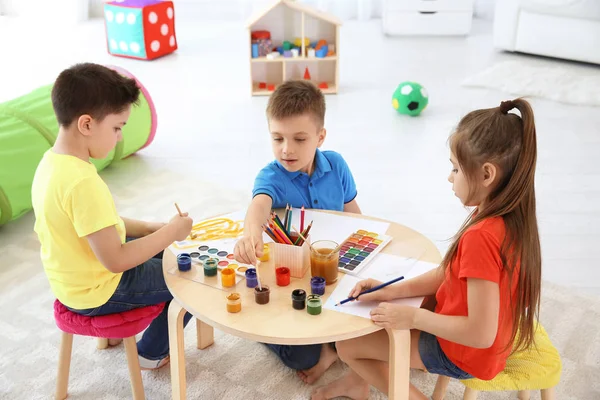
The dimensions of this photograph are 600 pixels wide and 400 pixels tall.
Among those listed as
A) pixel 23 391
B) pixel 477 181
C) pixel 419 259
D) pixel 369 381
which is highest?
pixel 477 181

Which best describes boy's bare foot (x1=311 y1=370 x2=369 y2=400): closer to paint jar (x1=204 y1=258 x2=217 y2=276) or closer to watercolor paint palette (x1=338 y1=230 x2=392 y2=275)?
watercolor paint palette (x1=338 y1=230 x2=392 y2=275)

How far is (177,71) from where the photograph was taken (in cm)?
456

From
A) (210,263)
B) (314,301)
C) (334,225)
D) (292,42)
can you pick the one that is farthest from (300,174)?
(292,42)

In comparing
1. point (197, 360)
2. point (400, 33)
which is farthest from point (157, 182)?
point (400, 33)

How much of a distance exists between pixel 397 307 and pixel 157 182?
1.89 m

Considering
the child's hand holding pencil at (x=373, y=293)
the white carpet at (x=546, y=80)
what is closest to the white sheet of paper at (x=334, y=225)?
the child's hand holding pencil at (x=373, y=293)

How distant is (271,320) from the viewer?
1.27m

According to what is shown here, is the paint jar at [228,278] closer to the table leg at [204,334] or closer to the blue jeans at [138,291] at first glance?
the blue jeans at [138,291]

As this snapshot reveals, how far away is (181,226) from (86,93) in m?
0.35

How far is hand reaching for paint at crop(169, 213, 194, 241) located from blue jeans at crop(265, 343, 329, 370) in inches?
18.6

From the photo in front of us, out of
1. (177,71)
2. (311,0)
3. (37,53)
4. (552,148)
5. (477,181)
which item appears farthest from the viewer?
(311,0)

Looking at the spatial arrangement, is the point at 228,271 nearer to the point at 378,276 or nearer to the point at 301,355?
the point at 378,276

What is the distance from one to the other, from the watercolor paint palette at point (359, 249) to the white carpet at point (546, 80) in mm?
2701

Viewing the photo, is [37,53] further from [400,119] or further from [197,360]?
[197,360]
